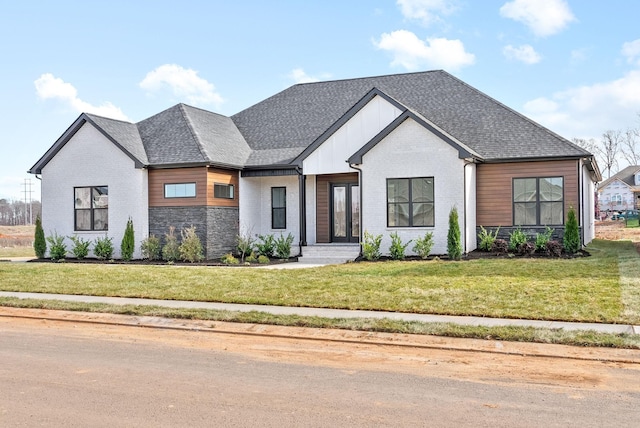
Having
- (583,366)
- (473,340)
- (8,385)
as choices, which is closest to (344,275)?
(473,340)

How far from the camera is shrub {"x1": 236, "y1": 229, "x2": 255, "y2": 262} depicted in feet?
76.9

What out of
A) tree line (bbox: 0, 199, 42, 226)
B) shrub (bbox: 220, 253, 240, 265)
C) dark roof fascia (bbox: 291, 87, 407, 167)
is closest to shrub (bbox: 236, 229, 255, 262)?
shrub (bbox: 220, 253, 240, 265)

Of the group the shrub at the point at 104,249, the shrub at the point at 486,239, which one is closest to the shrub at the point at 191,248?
the shrub at the point at 104,249

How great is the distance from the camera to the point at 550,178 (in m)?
21.5

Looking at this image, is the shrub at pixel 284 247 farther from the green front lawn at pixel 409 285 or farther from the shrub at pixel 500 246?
the shrub at pixel 500 246

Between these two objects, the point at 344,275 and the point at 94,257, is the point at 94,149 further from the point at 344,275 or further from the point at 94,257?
the point at 344,275

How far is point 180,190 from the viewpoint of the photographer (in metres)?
23.6

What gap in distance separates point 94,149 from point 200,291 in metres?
12.4

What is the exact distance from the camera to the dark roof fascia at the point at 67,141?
77.8ft

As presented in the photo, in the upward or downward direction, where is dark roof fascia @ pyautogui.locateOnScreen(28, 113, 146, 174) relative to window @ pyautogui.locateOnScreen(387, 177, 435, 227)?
upward

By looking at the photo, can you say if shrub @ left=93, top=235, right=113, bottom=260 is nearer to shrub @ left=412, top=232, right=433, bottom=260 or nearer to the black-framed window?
shrub @ left=412, top=232, right=433, bottom=260

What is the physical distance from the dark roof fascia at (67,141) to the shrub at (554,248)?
14.5 m

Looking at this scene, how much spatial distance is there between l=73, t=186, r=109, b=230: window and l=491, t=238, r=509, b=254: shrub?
47.2 feet

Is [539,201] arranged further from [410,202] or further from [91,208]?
[91,208]
